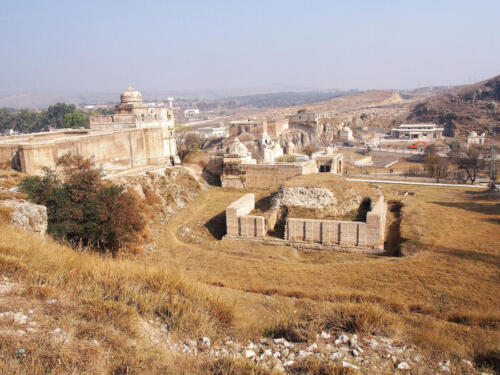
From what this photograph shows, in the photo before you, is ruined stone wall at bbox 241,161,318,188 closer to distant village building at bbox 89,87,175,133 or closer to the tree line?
distant village building at bbox 89,87,175,133

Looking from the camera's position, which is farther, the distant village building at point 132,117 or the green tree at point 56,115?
the green tree at point 56,115

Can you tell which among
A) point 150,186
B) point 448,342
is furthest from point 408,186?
point 448,342

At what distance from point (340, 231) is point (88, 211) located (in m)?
10.7

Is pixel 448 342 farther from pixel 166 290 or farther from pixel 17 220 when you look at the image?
pixel 17 220

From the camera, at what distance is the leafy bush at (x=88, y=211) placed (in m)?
13.9

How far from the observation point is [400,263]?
1361 centimetres

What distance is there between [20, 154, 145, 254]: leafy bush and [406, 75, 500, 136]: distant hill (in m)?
85.7

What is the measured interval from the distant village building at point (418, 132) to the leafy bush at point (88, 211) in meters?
74.9

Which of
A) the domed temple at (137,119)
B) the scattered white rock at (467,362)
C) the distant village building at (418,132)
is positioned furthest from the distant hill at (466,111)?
the scattered white rock at (467,362)

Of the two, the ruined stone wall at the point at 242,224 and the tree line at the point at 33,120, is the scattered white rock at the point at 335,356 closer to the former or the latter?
Answer: the ruined stone wall at the point at 242,224

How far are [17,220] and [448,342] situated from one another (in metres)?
10.8

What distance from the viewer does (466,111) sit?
94.6 meters

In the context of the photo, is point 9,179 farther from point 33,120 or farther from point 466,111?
point 466,111

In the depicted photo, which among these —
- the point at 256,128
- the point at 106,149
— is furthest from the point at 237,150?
the point at 256,128
